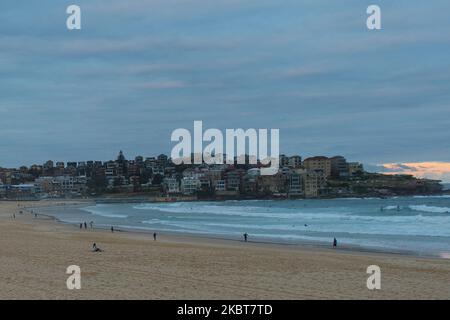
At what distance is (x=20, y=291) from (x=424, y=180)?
5665 inches

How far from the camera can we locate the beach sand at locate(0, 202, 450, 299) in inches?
434

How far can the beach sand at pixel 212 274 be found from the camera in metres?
11.0

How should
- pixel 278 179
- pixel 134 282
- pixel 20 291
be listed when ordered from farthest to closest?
pixel 278 179 → pixel 134 282 → pixel 20 291

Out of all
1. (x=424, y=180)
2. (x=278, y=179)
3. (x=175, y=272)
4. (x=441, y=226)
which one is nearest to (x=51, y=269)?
(x=175, y=272)

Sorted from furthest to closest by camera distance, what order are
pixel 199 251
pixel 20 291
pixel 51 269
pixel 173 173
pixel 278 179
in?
pixel 173 173, pixel 278 179, pixel 199 251, pixel 51 269, pixel 20 291

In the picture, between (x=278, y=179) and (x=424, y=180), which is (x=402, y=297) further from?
(x=424, y=180)

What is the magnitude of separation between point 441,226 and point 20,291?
94.1 feet

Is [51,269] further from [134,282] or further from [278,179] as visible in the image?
[278,179]

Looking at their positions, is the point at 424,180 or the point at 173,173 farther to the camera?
the point at 173,173

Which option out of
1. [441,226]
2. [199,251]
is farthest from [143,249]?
[441,226]

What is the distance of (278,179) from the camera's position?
14000 centimetres

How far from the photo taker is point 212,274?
13.9 meters
